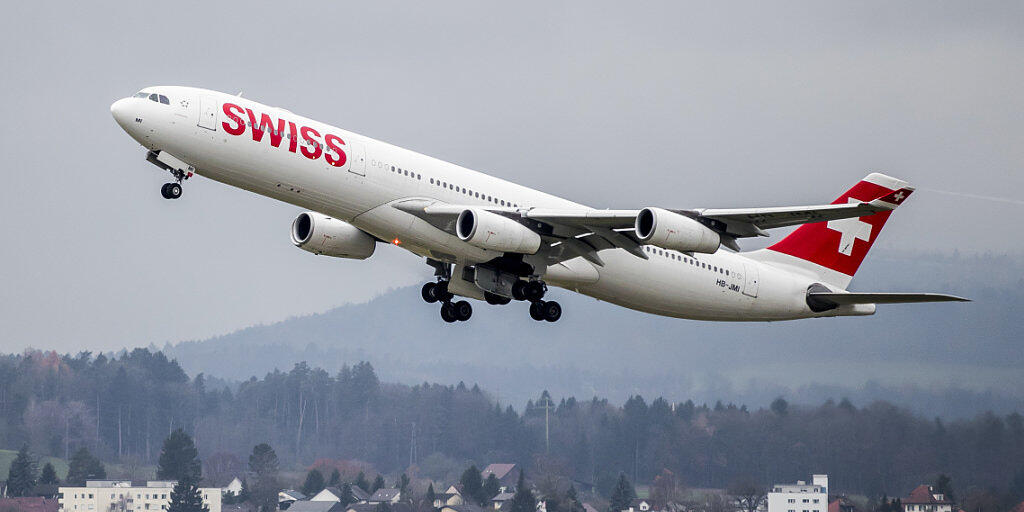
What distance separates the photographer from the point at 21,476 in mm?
58719

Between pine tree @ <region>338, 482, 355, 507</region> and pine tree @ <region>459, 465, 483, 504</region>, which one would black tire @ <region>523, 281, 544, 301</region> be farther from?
pine tree @ <region>338, 482, 355, 507</region>

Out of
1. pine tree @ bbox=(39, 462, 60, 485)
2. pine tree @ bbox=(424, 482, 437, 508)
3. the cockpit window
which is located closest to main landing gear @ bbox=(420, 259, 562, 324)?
the cockpit window

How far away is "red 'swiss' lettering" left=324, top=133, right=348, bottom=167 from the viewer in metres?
34.9

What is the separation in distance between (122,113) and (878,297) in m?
21.2

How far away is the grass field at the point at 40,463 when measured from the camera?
59594mm

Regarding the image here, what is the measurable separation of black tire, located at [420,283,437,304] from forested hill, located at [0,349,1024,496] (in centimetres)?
1387

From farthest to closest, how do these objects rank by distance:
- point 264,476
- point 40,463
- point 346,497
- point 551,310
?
point 40,463 → point 264,476 → point 346,497 → point 551,310

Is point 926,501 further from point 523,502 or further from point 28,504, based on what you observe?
point 28,504

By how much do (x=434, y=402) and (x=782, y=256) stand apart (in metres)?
27.4

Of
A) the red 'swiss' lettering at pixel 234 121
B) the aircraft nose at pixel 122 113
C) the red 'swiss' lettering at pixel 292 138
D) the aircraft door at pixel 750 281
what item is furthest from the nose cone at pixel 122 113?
the aircraft door at pixel 750 281

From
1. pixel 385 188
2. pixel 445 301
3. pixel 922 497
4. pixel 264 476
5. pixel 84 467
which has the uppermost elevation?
pixel 385 188

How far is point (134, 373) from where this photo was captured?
253 ft

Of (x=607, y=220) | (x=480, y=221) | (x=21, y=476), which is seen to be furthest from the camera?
(x=21, y=476)

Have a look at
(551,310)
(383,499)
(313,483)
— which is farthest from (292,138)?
(313,483)
